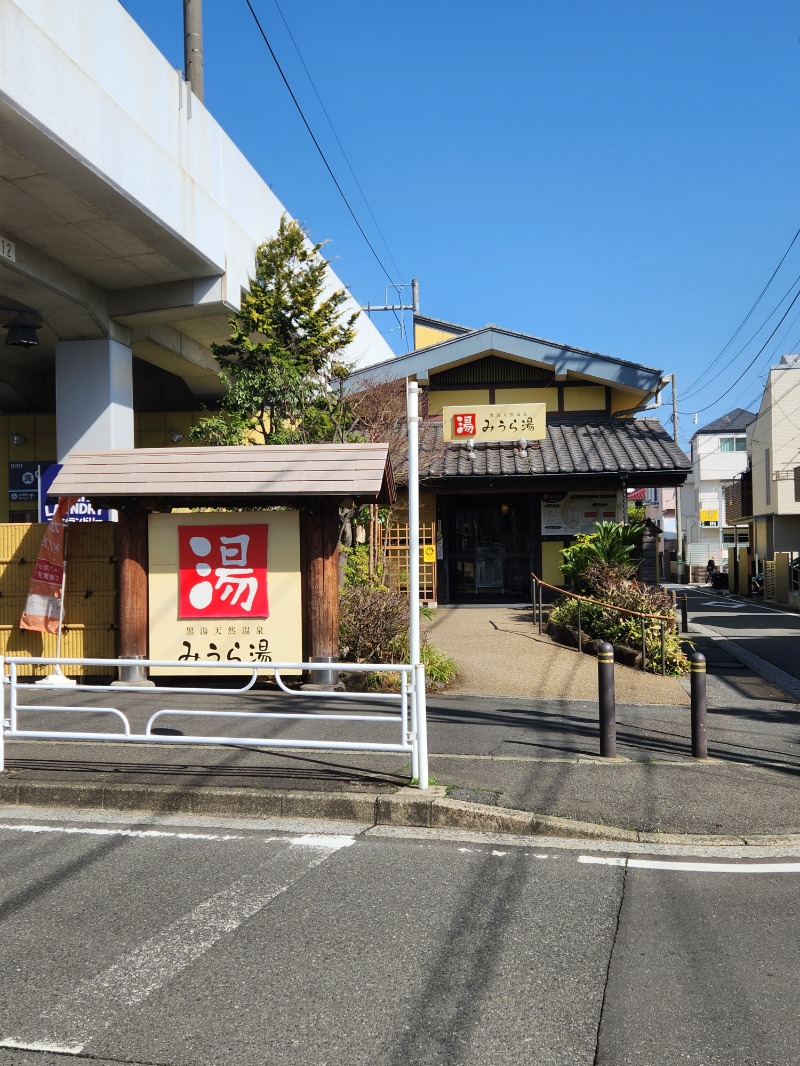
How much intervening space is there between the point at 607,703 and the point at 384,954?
150 inches

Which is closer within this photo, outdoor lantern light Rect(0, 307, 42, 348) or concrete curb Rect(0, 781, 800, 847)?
concrete curb Rect(0, 781, 800, 847)

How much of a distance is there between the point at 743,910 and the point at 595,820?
1407 mm

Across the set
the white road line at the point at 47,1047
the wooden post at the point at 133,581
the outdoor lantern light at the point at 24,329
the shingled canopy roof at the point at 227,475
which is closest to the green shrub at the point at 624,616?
the shingled canopy roof at the point at 227,475

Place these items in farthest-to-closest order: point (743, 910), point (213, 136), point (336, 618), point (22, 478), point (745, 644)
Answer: point (22, 478) < point (745, 644) < point (213, 136) < point (336, 618) < point (743, 910)

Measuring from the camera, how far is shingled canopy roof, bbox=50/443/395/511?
1001 cm

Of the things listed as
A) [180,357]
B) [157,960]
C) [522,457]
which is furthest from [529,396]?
[157,960]

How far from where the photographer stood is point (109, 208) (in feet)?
38.8

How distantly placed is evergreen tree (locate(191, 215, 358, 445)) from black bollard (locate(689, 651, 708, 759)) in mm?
8953

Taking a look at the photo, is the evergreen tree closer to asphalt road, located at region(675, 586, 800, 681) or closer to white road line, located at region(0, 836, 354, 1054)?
asphalt road, located at region(675, 586, 800, 681)

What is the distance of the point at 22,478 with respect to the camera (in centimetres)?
2084

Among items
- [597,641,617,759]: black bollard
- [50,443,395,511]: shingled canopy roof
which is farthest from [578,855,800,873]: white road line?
[50,443,395,511]: shingled canopy roof

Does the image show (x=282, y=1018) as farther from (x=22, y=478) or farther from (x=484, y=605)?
(x=22, y=478)

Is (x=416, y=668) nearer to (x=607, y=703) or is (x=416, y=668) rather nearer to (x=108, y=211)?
(x=607, y=703)

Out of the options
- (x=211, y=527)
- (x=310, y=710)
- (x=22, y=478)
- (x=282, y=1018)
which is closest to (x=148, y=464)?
Result: (x=211, y=527)
